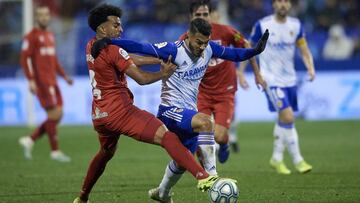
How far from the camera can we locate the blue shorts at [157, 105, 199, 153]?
8398 millimetres

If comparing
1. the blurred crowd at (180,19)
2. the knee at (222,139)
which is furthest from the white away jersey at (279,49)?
the blurred crowd at (180,19)

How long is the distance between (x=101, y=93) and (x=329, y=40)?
17.5 metres

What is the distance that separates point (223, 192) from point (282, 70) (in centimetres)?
537

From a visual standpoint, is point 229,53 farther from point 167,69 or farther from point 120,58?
point 120,58

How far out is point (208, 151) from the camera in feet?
31.0

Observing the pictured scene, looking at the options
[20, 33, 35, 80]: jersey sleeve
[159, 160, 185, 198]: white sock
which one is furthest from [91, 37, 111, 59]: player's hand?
[20, 33, 35, 80]: jersey sleeve

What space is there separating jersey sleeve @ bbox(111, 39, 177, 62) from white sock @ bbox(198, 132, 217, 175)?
4.67ft

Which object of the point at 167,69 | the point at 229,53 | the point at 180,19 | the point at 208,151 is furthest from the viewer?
the point at 180,19

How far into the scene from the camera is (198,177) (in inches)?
306

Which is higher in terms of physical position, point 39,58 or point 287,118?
point 287,118

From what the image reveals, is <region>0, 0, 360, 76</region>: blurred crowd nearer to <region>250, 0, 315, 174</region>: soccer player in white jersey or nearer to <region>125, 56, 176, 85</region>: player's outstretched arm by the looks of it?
<region>250, 0, 315, 174</region>: soccer player in white jersey

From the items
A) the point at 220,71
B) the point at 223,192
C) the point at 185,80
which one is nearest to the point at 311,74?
the point at 220,71

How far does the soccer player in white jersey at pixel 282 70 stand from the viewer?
12445 mm

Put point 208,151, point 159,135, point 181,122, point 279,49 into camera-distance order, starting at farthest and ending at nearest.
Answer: point 279,49
point 208,151
point 181,122
point 159,135
